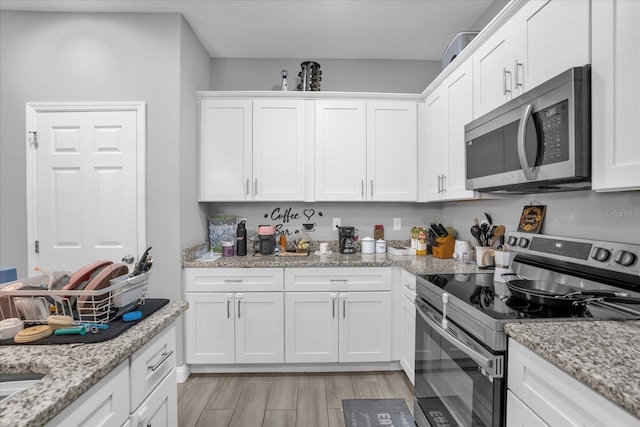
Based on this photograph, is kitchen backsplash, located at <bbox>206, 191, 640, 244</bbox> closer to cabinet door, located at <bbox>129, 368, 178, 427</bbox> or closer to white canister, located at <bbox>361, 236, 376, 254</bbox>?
white canister, located at <bbox>361, 236, 376, 254</bbox>

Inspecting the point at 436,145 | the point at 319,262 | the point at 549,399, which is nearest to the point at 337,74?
the point at 436,145

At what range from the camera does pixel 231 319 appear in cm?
256

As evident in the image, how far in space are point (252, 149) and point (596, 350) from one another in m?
2.65

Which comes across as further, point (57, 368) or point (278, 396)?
point (278, 396)

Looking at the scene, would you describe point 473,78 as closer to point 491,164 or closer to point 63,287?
point 491,164

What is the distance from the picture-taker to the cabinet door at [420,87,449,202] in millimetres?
2502

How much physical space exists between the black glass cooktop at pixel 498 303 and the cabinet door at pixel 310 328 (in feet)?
3.18

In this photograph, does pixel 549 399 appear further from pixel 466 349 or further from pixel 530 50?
pixel 530 50

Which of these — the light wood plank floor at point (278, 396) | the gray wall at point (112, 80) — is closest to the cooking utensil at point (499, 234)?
the light wood plank floor at point (278, 396)

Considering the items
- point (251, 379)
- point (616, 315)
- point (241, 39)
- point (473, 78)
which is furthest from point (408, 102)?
point (251, 379)

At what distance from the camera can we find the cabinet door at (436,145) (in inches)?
98.5

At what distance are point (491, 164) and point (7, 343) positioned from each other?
6.92ft

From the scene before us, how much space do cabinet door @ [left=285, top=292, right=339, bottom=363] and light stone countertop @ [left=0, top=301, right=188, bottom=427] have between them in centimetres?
162

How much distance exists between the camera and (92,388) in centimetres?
79
